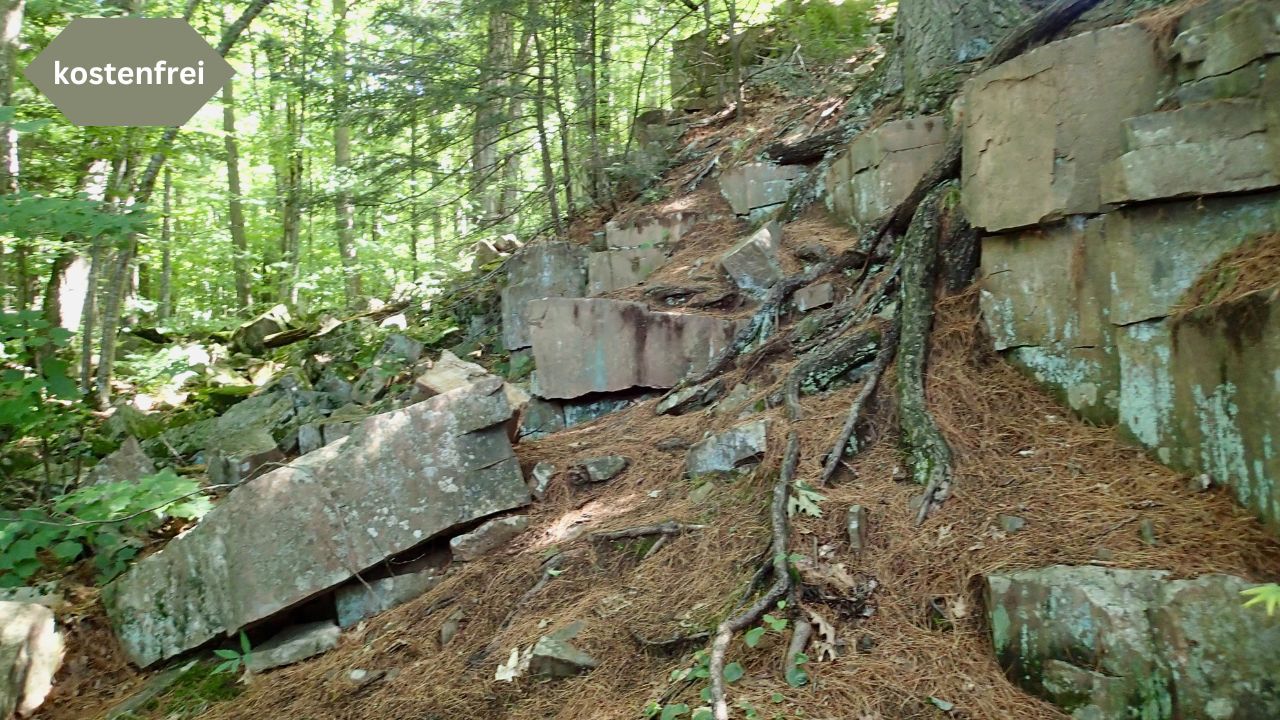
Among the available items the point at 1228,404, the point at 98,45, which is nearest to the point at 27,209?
the point at 98,45

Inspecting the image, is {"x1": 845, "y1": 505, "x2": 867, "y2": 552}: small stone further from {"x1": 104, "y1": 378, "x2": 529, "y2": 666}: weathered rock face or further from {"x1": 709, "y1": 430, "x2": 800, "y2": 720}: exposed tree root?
{"x1": 104, "y1": 378, "x2": 529, "y2": 666}: weathered rock face

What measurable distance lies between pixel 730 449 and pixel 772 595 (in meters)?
1.33

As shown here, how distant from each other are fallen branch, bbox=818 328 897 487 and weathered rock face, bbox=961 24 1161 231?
860 mm

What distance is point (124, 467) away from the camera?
20.2ft

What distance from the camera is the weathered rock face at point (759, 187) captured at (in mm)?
7691

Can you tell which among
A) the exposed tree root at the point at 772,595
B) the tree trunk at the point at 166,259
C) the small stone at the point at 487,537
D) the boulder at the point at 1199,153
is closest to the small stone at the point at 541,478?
the small stone at the point at 487,537

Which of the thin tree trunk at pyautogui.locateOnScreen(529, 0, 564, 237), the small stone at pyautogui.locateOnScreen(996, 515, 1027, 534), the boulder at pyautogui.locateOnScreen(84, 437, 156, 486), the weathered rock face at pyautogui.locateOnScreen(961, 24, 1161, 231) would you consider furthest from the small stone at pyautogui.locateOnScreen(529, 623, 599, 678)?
the thin tree trunk at pyautogui.locateOnScreen(529, 0, 564, 237)

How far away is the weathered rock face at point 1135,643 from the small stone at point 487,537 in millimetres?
2744

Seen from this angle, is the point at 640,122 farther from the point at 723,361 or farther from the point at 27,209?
the point at 27,209

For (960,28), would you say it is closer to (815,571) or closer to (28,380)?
(815,571)

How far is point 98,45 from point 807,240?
7.34 m

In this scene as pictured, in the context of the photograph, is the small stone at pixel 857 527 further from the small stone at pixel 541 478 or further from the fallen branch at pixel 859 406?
the small stone at pixel 541 478

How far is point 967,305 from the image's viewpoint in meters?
4.44

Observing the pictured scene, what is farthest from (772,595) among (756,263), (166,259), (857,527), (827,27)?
(166,259)
